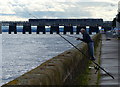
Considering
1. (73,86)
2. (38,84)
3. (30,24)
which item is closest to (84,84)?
(73,86)

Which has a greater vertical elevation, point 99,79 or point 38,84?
point 38,84

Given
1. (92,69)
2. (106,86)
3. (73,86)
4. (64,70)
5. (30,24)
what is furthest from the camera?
(30,24)

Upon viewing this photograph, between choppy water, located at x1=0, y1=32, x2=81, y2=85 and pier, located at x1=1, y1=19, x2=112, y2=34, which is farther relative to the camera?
pier, located at x1=1, y1=19, x2=112, y2=34

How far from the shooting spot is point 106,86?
10.4m

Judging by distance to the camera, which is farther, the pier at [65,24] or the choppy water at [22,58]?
the pier at [65,24]

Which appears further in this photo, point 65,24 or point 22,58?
point 65,24

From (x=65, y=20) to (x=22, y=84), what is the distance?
175907 millimetres

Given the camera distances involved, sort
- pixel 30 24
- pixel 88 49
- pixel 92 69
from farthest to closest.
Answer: pixel 30 24 → pixel 88 49 → pixel 92 69

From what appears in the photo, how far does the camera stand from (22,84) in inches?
201

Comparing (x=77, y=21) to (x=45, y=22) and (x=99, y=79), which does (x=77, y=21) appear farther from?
(x=99, y=79)

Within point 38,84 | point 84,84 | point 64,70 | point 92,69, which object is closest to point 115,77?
point 84,84

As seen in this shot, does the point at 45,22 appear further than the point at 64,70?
Yes

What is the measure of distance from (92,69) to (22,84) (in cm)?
951

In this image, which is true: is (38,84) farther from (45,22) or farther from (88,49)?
(45,22)
